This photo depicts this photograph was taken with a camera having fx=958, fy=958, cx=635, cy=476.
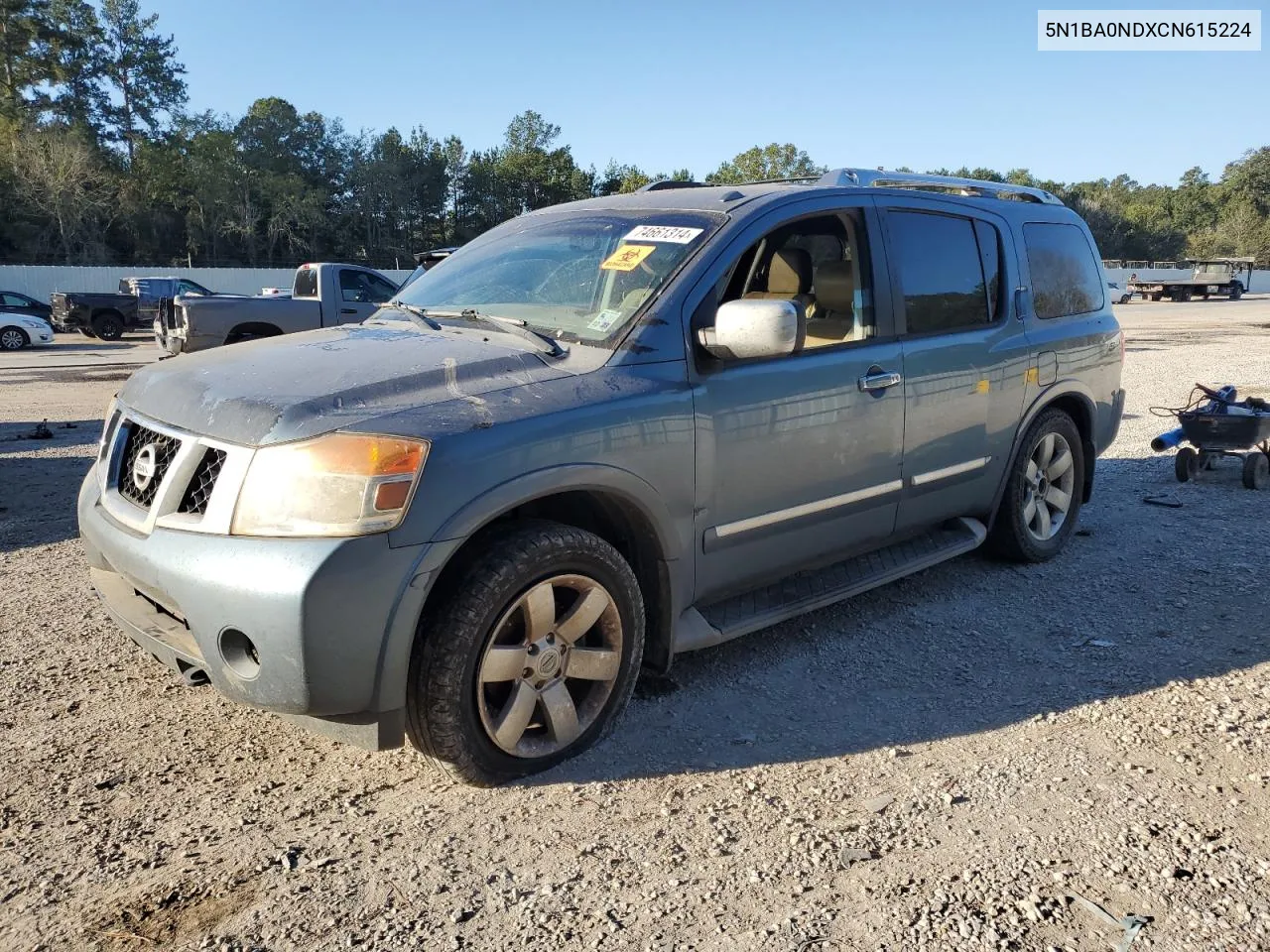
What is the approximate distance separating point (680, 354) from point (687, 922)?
1.80m

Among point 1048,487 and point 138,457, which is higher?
point 138,457

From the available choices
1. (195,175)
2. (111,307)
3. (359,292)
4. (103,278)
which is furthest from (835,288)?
(195,175)

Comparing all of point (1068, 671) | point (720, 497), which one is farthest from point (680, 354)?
point (1068, 671)

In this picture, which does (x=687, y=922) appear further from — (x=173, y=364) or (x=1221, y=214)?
(x=1221, y=214)

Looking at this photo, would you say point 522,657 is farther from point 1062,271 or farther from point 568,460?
point 1062,271

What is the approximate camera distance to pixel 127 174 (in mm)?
62000

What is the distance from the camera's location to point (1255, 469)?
7016 mm

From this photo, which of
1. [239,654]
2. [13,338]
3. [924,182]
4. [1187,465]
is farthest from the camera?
[13,338]

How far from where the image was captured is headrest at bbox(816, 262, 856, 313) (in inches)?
163

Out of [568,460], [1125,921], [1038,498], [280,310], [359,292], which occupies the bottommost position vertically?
[1125,921]

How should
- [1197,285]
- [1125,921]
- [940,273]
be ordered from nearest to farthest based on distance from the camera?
1. [1125,921]
2. [940,273]
3. [1197,285]

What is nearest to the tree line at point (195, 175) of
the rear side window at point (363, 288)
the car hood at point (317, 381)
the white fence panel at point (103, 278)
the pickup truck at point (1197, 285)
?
the white fence panel at point (103, 278)

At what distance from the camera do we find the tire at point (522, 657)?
275 cm

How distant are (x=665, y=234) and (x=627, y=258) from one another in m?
0.18
